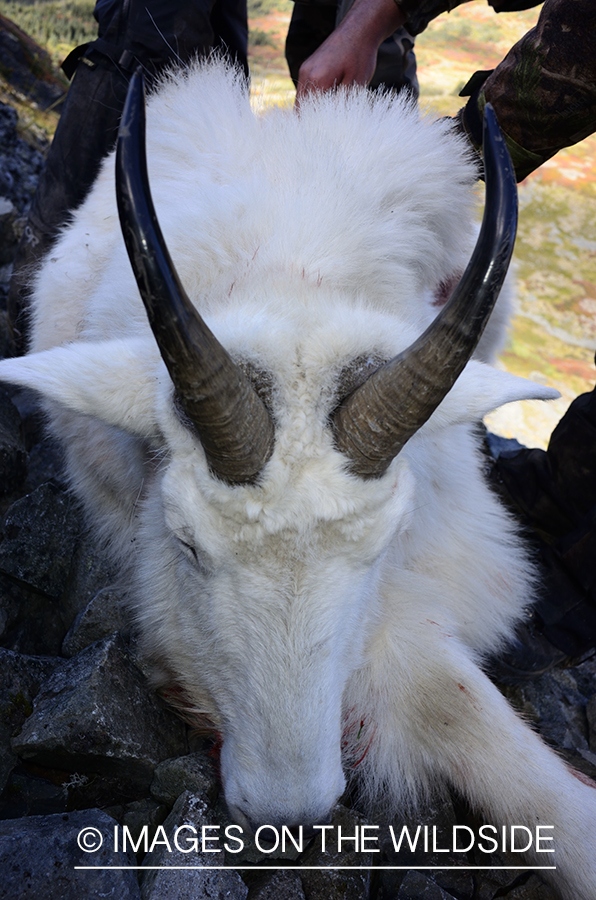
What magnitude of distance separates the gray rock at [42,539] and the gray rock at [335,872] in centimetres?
153

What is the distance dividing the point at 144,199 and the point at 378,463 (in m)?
0.89

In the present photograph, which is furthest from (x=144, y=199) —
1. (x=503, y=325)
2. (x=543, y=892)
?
(x=503, y=325)

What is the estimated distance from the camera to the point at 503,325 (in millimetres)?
4398

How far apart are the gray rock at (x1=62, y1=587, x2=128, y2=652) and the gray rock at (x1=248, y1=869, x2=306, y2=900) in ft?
3.60

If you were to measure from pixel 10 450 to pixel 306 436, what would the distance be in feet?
6.71

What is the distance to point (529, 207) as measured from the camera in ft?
37.4

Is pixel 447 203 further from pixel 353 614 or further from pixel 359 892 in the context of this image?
pixel 359 892

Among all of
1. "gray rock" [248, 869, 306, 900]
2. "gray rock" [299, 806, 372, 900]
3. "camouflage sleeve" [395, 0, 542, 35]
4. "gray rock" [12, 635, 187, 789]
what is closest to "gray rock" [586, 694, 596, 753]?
"gray rock" [299, 806, 372, 900]

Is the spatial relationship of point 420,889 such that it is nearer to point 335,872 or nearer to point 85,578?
point 335,872

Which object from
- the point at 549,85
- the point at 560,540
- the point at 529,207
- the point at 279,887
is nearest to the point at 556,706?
the point at 560,540

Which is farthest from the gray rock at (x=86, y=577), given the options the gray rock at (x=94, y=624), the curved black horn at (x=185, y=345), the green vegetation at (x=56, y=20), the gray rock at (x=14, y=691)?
the green vegetation at (x=56, y=20)

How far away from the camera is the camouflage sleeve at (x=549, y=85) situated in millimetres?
2814

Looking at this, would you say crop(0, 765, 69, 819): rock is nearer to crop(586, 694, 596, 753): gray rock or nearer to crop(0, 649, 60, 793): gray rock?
crop(0, 649, 60, 793): gray rock

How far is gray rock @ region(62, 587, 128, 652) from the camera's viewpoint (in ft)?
8.55
